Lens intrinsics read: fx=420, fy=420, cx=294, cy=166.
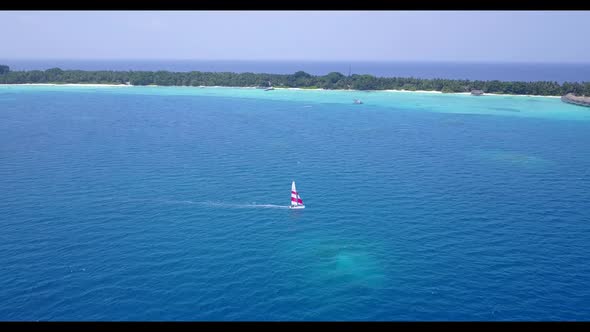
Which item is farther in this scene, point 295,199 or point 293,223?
point 295,199

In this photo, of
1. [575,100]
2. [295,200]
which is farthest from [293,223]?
[575,100]

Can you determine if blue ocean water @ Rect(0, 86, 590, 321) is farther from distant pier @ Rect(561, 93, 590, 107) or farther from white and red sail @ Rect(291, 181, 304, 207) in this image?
distant pier @ Rect(561, 93, 590, 107)

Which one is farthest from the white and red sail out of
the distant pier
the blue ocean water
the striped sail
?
the distant pier

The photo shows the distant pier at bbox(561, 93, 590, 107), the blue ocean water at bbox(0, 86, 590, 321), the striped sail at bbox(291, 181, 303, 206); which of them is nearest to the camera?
the blue ocean water at bbox(0, 86, 590, 321)

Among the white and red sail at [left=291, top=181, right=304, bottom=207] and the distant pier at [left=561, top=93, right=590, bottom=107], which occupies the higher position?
the distant pier at [left=561, top=93, right=590, bottom=107]

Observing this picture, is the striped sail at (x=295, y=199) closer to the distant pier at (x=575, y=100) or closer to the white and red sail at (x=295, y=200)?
the white and red sail at (x=295, y=200)

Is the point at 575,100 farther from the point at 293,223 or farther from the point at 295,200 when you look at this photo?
the point at 293,223

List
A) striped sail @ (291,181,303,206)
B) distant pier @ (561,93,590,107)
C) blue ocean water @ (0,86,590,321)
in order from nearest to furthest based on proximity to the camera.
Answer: blue ocean water @ (0,86,590,321)
striped sail @ (291,181,303,206)
distant pier @ (561,93,590,107)
